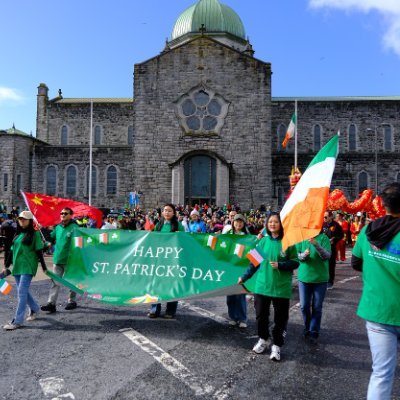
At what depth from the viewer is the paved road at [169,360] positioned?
175 inches

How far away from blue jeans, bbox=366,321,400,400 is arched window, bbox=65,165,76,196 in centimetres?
Answer: 3191

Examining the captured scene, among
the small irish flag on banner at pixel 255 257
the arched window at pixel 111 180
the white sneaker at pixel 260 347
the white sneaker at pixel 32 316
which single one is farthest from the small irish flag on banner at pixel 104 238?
the arched window at pixel 111 180

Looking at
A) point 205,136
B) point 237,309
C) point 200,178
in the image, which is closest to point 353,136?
point 205,136

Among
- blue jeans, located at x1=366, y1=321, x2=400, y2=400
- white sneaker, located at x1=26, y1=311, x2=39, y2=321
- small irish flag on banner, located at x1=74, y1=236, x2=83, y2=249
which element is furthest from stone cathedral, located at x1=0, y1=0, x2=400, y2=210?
blue jeans, located at x1=366, y1=321, x2=400, y2=400

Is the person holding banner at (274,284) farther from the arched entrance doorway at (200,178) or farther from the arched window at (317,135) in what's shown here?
the arched window at (317,135)

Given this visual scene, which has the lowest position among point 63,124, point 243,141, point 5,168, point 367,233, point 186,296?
point 186,296

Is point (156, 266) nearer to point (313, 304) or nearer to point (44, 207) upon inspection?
point (313, 304)

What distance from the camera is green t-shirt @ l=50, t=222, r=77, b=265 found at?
25.4ft

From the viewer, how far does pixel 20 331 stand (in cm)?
657

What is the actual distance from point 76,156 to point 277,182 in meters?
15.5

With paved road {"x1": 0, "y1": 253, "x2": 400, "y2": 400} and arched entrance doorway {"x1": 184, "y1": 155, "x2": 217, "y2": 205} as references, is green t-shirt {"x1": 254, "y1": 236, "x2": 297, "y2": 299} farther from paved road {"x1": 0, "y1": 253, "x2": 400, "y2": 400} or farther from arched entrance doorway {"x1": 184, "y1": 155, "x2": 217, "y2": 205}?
arched entrance doorway {"x1": 184, "y1": 155, "x2": 217, "y2": 205}

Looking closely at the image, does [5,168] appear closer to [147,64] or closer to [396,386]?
[147,64]

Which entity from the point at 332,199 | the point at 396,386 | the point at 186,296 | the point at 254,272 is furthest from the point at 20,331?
the point at 332,199

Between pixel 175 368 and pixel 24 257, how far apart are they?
331 cm
